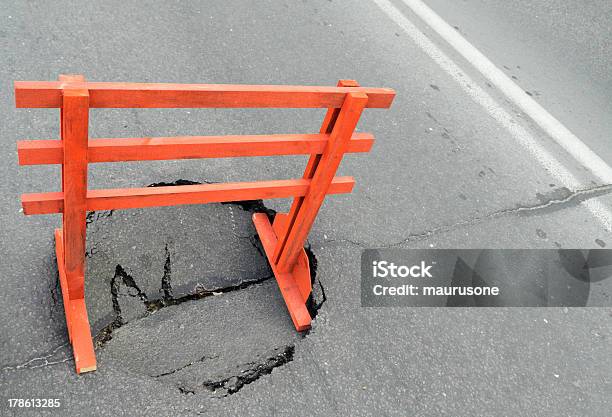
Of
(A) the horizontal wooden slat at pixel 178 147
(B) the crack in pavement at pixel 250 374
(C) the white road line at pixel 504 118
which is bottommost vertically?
(B) the crack in pavement at pixel 250 374

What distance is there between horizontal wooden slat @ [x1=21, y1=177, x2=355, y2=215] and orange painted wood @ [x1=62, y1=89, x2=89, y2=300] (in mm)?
61

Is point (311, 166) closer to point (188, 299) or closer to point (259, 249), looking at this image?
point (259, 249)

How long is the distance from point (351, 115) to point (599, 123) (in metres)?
3.69

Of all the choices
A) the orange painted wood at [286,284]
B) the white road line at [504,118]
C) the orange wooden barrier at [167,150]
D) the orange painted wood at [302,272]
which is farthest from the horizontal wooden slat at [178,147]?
the white road line at [504,118]

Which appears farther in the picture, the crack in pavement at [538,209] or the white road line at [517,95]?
the white road line at [517,95]

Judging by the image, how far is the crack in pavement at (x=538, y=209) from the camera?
11.6 ft

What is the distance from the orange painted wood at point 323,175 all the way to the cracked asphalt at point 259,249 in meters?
0.31

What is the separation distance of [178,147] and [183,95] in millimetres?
251

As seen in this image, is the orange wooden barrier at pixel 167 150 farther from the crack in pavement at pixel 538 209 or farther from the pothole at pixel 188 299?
the crack in pavement at pixel 538 209

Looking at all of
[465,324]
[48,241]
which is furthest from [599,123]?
[48,241]

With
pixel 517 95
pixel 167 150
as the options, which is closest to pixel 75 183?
pixel 167 150

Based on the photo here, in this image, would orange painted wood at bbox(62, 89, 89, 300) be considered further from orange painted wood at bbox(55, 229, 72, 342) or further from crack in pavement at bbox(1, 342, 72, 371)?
crack in pavement at bbox(1, 342, 72, 371)

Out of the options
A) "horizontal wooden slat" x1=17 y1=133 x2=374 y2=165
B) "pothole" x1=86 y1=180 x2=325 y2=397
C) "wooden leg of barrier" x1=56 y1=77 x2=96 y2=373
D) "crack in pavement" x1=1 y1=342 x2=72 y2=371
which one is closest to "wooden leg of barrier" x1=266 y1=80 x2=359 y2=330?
"pothole" x1=86 y1=180 x2=325 y2=397

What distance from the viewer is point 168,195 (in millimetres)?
2389
